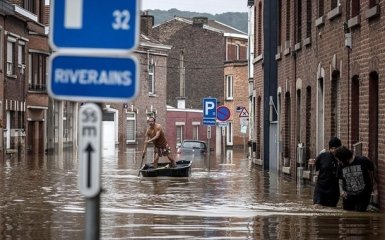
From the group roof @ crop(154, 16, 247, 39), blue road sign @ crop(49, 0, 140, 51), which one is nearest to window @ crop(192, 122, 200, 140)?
roof @ crop(154, 16, 247, 39)

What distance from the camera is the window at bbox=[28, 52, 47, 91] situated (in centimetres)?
5482

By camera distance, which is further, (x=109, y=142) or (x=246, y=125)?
(x=109, y=142)

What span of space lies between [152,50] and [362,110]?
5952 cm

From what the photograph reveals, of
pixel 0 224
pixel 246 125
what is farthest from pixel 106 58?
pixel 246 125

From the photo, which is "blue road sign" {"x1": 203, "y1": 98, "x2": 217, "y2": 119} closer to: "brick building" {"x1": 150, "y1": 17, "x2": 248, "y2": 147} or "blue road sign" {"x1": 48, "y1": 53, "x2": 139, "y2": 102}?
"blue road sign" {"x1": 48, "y1": 53, "x2": 139, "y2": 102}

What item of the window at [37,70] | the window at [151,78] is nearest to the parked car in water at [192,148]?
the window at [37,70]

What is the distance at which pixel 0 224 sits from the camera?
1485cm

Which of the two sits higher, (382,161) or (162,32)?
(162,32)

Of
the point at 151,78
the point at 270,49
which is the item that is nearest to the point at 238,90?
the point at 151,78

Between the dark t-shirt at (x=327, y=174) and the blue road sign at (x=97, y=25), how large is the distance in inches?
456

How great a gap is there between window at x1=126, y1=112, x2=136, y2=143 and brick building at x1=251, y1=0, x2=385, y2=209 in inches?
1566

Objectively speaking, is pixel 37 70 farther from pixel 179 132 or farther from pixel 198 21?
pixel 198 21

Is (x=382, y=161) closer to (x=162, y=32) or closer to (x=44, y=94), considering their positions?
(x=44, y=94)

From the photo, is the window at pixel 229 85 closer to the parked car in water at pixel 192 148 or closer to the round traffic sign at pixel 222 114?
the parked car in water at pixel 192 148
